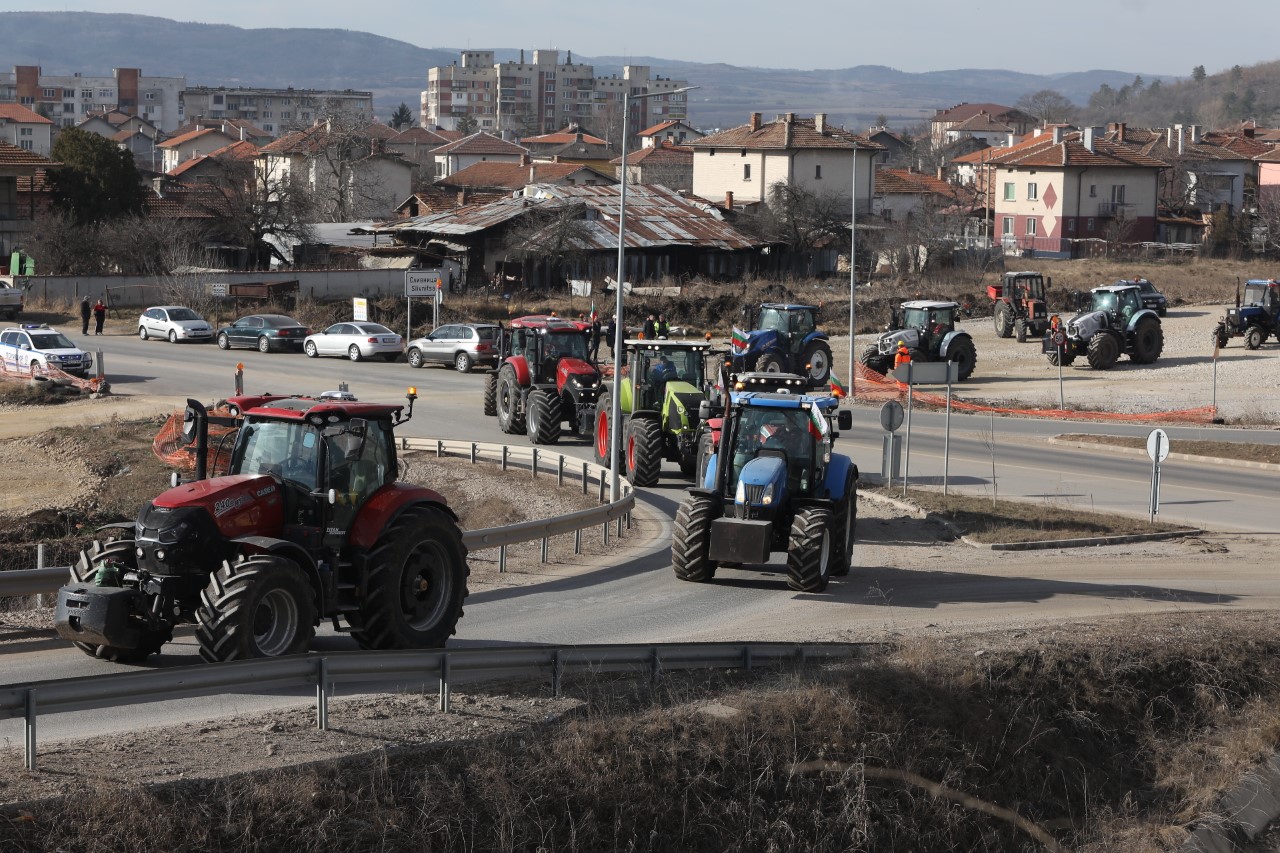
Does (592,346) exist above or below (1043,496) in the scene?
above

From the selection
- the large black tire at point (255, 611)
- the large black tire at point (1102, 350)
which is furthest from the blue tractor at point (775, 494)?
the large black tire at point (1102, 350)

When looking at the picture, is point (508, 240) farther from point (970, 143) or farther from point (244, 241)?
point (970, 143)

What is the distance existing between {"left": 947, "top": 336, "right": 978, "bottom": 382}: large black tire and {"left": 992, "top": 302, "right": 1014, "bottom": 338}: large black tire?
12.0 metres

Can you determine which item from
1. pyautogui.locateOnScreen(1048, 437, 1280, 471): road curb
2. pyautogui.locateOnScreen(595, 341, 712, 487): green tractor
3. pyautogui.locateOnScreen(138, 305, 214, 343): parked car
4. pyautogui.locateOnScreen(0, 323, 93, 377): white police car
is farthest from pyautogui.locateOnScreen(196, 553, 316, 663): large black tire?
pyautogui.locateOnScreen(138, 305, 214, 343): parked car

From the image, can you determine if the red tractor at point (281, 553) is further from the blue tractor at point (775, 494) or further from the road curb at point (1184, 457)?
the road curb at point (1184, 457)

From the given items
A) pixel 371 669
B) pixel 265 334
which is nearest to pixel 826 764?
pixel 371 669

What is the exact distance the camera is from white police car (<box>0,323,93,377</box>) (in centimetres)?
3975

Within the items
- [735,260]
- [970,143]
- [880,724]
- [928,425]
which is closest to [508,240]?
[735,260]

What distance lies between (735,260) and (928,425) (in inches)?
1490

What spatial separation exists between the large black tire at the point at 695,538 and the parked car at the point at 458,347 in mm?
25184

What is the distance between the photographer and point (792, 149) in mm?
86375

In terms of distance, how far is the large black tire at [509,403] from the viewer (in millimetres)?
32312

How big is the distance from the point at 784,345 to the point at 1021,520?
666 inches

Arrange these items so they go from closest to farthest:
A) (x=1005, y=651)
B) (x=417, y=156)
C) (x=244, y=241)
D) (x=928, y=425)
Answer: (x=1005, y=651), (x=928, y=425), (x=244, y=241), (x=417, y=156)
